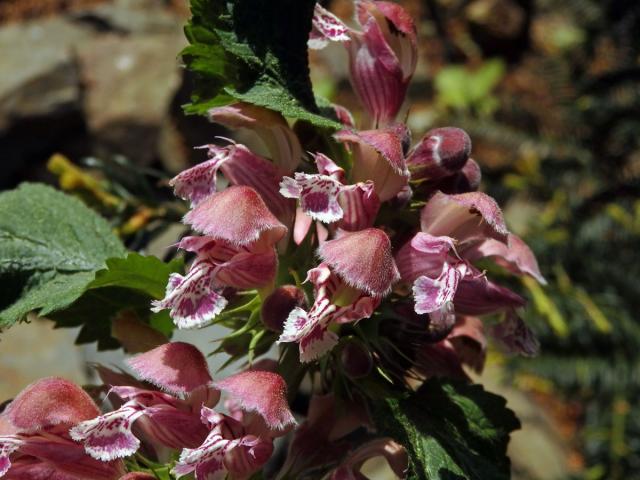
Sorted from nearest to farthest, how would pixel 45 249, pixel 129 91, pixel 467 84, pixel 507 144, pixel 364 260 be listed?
pixel 364 260, pixel 45 249, pixel 507 144, pixel 129 91, pixel 467 84

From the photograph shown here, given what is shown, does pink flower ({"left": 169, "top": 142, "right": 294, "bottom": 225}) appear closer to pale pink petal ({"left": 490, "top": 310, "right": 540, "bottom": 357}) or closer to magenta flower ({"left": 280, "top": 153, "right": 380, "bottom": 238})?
magenta flower ({"left": 280, "top": 153, "right": 380, "bottom": 238})

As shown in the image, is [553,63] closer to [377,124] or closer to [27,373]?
[377,124]

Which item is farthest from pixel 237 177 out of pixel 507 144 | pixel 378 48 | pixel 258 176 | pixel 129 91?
pixel 129 91

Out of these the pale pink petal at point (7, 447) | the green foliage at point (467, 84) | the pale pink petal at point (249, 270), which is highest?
the pale pink petal at point (249, 270)

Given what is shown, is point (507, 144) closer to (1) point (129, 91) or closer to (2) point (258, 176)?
(1) point (129, 91)

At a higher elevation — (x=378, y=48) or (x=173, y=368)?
(x=378, y=48)

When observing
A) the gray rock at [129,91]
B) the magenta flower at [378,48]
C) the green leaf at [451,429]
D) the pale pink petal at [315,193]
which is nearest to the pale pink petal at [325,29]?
the magenta flower at [378,48]

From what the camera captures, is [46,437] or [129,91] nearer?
[46,437]

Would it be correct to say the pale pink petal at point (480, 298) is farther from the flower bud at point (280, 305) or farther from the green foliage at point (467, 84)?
the green foliage at point (467, 84)
